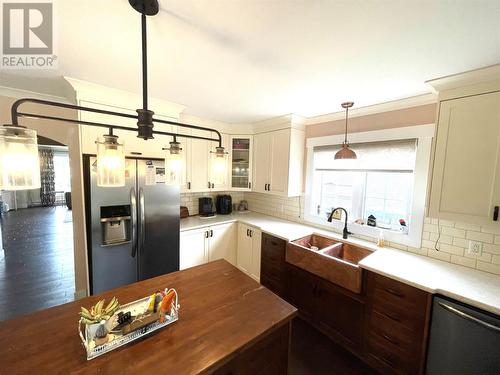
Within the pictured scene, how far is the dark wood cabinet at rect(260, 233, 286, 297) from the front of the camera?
2.47m

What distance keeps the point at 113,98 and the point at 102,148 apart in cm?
149

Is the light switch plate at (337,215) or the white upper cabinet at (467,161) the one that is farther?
the light switch plate at (337,215)

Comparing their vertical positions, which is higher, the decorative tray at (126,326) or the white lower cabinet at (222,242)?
the decorative tray at (126,326)

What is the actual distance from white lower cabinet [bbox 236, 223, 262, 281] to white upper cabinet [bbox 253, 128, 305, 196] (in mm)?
638

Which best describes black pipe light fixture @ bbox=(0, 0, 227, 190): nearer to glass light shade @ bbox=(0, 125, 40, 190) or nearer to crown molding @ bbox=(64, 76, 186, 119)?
glass light shade @ bbox=(0, 125, 40, 190)

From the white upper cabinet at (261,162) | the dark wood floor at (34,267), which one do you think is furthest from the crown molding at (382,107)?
the dark wood floor at (34,267)

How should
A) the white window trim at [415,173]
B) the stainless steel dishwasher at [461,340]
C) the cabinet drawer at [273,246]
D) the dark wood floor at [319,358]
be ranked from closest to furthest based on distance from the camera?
the stainless steel dishwasher at [461,340]
the dark wood floor at [319,358]
the white window trim at [415,173]
the cabinet drawer at [273,246]

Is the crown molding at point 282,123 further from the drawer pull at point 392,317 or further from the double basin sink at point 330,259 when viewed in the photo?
the drawer pull at point 392,317

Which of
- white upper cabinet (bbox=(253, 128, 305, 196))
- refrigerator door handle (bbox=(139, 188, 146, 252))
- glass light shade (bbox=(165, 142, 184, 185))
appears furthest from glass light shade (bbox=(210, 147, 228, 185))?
white upper cabinet (bbox=(253, 128, 305, 196))

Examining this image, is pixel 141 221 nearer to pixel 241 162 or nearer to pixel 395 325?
pixel 241 162

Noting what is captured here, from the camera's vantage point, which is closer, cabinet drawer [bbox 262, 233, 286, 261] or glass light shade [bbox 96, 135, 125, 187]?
glass light shade [bbox 96, 135, 125, 187]

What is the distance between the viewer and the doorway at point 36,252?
8.75 ft

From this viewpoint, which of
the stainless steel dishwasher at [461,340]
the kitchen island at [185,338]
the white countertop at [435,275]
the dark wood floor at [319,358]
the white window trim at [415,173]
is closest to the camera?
the kitchen island at [185,338]

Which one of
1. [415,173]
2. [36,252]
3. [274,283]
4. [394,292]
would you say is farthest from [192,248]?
[36,252]
